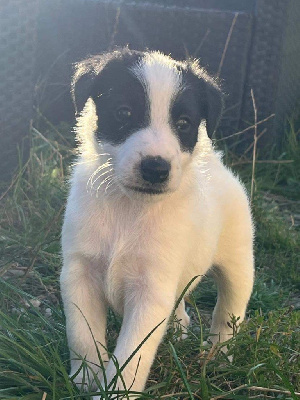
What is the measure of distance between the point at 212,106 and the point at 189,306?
1.53 metres

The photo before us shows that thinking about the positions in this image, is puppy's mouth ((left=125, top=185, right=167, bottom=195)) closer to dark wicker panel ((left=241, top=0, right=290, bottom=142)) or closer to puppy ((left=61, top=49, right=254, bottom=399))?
puppy ((left=61, top=49, right=254, bottom=399))

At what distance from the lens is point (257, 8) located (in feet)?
23.3

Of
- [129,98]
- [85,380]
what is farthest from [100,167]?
[85,380]

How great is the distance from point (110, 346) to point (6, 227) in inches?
70.5

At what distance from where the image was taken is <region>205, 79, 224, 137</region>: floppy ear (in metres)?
3.63

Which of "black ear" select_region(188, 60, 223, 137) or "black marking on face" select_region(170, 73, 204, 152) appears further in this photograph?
"black ear" select_region(188, 60, 223, 137)

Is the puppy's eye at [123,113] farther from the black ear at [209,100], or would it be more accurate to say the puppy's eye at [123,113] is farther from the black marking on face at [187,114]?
the black ear at [209,100]

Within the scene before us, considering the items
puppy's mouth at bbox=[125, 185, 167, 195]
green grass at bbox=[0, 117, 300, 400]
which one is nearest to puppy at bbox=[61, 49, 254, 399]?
puppy's mouth at bbox=[125, 185, 167, 195]

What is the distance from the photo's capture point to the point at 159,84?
10.8 feet

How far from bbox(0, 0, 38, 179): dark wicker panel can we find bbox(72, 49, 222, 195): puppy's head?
207cm

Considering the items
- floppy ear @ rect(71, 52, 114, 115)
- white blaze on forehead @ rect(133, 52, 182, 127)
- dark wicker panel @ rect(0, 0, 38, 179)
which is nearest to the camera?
white blaze on forehead @ rect(133, 52, 182, 127)

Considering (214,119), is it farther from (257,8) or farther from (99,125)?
(257,8)

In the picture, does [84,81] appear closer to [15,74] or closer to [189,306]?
[189,306]

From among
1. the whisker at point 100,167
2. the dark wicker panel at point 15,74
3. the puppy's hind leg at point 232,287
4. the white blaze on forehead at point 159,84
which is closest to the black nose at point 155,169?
the white blaze on forehead at point 159,84
